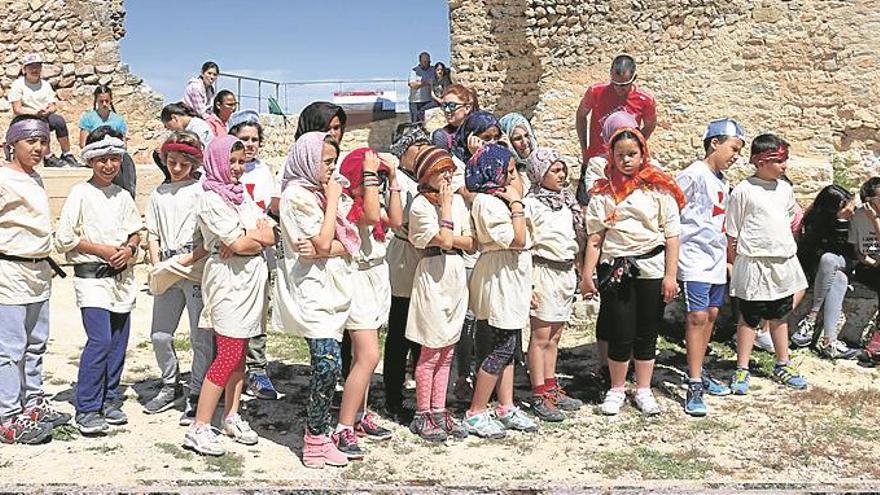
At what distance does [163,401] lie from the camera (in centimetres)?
488

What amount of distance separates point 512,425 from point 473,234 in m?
1.09

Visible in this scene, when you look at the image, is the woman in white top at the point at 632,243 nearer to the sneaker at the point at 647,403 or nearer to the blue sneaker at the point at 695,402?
the sneaker at the point at 647,403

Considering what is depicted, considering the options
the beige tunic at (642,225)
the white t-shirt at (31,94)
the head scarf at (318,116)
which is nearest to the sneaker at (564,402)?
the beige tunic at (642,225)

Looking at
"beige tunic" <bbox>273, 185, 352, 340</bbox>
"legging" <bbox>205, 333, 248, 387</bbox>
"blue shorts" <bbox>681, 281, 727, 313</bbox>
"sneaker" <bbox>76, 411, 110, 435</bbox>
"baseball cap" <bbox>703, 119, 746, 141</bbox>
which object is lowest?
"sneaker" <bbox>76, 411, 110, 435</bbox>

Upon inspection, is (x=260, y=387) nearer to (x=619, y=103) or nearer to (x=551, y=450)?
(x=551, y=450)

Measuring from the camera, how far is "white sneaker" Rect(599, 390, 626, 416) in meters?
4.82

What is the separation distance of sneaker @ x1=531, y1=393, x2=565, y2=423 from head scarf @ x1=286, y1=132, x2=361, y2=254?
5.00 feet

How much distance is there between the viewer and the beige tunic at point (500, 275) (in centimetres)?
436

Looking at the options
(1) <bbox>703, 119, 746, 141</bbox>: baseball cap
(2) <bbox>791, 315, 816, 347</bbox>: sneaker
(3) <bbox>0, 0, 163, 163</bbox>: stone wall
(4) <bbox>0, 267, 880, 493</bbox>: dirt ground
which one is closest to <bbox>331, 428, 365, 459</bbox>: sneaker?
(4) <bbox>0, 267, 880, 493</bbox>: dirt ground

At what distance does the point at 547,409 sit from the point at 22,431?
2794mm

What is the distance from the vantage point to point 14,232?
4098 mm

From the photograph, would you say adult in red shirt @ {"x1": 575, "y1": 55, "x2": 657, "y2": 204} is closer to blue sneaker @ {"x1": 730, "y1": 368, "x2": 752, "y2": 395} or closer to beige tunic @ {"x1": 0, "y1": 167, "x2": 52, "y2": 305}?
blue sneaker @ {"x1": 730, "y1": 368, "x2": 752, "y2": 395}

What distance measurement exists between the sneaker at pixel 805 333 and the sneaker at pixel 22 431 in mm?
5046

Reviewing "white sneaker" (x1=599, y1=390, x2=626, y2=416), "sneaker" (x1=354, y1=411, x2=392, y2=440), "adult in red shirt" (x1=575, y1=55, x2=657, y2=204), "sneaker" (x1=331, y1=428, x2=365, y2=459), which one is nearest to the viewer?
"sneaker" (x1=331, y1=428, x2=365, y2=459)
